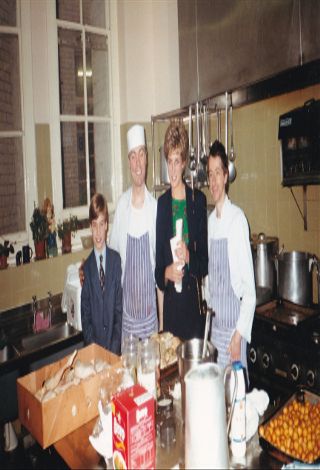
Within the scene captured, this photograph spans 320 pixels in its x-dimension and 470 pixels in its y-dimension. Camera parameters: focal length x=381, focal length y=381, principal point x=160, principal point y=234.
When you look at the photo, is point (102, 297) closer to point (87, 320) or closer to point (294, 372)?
point (87, 320)

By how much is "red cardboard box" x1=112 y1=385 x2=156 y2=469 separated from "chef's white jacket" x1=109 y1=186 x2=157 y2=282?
1.25 m

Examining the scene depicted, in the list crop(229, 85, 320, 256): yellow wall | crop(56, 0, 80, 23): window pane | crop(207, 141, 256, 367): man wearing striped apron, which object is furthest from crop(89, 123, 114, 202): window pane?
crop(207, 141, 256, 367): man wearing striped apron

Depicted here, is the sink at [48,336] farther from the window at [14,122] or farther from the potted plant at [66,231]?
the window at [14,122]

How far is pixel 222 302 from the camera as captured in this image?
1.85 metres

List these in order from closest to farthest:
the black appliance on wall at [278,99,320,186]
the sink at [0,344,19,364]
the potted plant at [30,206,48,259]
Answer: the black appliance on wall at [278,99,320,186], the sink at [0,344,19,364], the potted plant at [30,206,48,259]

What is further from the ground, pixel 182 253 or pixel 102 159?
pixel 102 159

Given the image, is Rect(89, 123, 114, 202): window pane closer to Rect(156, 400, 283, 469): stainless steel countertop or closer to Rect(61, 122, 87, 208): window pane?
Rect(61, 122, 87, 208): window pane

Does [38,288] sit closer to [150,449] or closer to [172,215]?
[172,215]

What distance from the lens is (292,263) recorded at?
2018mm

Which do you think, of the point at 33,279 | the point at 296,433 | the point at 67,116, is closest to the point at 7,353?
the point at 33,279

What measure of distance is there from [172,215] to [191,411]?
1.34 m

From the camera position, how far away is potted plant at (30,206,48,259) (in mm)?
2465

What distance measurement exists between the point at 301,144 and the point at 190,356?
1350 mm

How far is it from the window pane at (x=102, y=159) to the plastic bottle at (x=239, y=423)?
6.53ft
